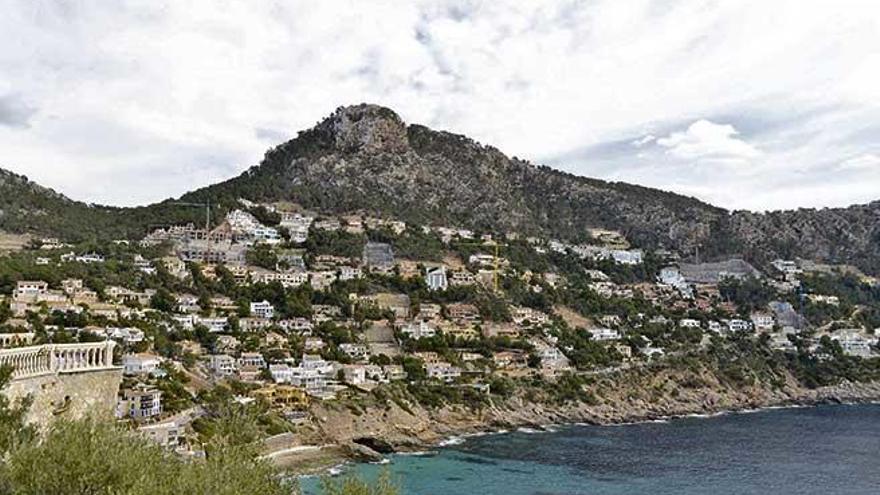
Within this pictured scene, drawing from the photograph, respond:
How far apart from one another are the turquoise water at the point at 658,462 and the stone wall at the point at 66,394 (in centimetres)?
2282

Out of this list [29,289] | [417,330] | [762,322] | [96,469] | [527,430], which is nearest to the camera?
[96,469]

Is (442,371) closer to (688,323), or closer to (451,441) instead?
(451,441)

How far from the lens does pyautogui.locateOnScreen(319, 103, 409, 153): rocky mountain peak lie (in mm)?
117250

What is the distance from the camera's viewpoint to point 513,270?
91.8 metres

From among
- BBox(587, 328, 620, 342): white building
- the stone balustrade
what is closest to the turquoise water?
BBox(587, 328, 620, 342): white building

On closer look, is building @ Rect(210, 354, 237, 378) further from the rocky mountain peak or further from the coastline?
the rocky mountain peak

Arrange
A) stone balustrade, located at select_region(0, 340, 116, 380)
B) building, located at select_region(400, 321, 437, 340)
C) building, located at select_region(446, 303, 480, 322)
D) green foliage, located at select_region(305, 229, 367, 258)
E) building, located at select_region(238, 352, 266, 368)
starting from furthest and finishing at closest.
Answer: green foliage, located at select_region(305, 229, 367, 258)
building, located at select_region(446, 303, 480, 322)
building, located at select_region(400, 321, 437, 340)
building, located at select_region(238, 352, 266, 368)
stone balustrade, located at select_region(0, 340, 116, 380)

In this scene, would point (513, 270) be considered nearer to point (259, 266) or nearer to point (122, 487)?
point (259, 266)

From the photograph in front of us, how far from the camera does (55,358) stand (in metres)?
10.8

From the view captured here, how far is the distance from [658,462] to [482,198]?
77600 millimetres

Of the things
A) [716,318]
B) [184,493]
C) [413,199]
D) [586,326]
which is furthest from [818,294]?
[184,493]

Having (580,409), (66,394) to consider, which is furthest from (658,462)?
(66,394)

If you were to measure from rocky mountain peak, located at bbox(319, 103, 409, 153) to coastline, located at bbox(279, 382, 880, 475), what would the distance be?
211 ft

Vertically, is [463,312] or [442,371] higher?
[463,312]
